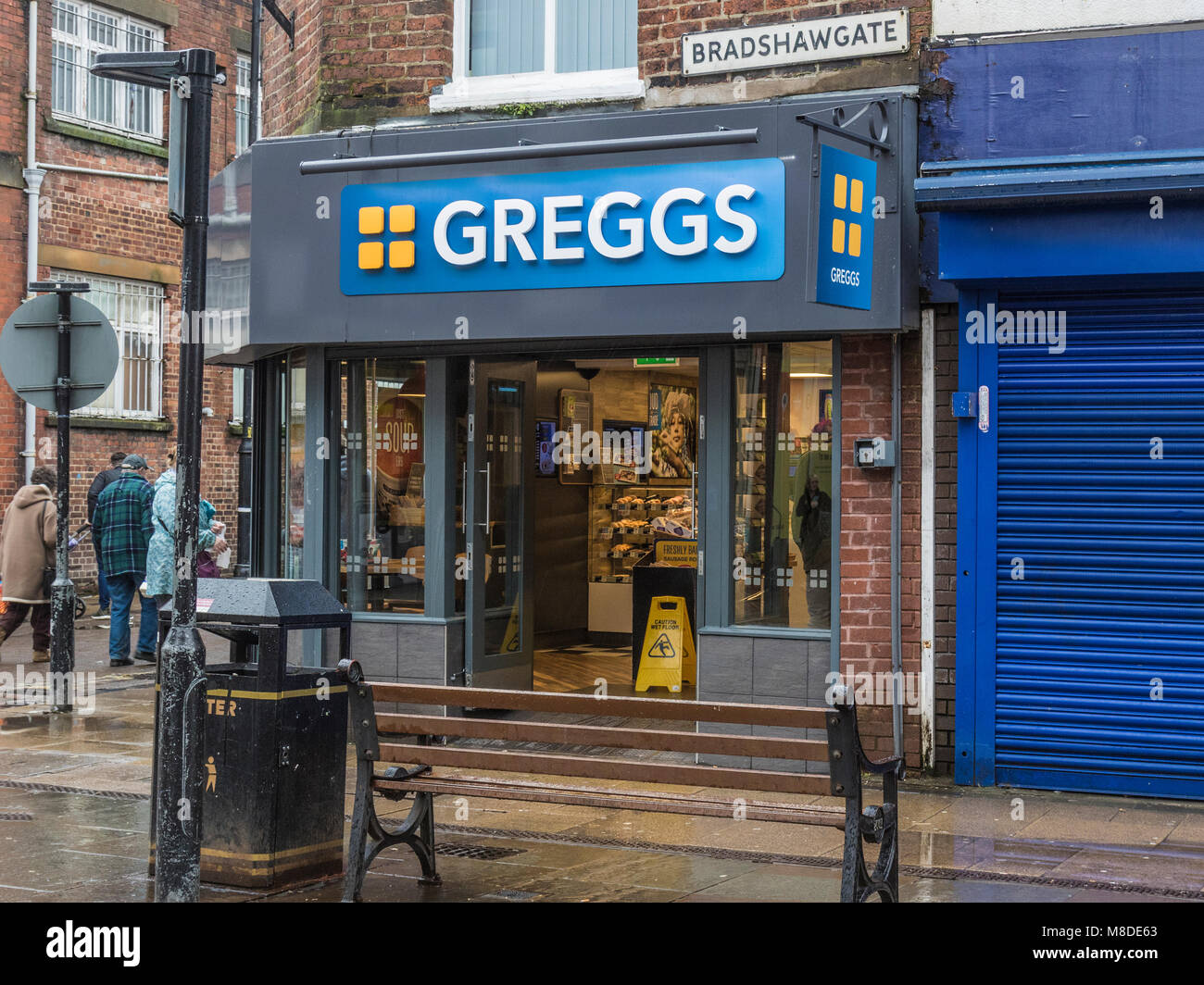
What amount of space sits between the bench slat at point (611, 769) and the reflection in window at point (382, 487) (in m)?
4.29

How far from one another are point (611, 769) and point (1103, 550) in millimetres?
4037

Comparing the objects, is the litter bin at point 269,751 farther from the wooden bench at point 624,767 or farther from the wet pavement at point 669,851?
the wooden bench at point 624,767

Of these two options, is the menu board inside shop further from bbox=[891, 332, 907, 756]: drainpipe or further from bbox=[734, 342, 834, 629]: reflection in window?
bbox=[891, 332, 907, 756]: drainpipe

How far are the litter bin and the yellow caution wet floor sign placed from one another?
5.59m

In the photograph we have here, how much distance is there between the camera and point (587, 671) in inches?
533

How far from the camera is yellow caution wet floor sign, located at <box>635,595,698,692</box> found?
12.2 metres

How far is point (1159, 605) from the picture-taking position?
8594mm

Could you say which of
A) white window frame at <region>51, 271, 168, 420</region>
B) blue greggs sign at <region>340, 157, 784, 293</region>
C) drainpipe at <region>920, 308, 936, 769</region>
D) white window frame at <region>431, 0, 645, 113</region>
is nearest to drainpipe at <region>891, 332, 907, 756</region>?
drainpipe at <region>920, 308, 936, 769</region>

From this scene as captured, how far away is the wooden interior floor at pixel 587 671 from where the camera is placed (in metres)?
12.4

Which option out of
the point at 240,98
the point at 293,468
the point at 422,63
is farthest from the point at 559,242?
the point at 240,98

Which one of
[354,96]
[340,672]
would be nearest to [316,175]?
[354,96]

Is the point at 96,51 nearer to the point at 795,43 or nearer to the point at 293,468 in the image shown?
the point at 293,468

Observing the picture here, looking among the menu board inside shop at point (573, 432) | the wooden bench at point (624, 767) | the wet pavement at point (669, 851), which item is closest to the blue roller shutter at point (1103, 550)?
the wet pavement at point (669, 851)

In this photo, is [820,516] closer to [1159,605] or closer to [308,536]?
[1159,605]
